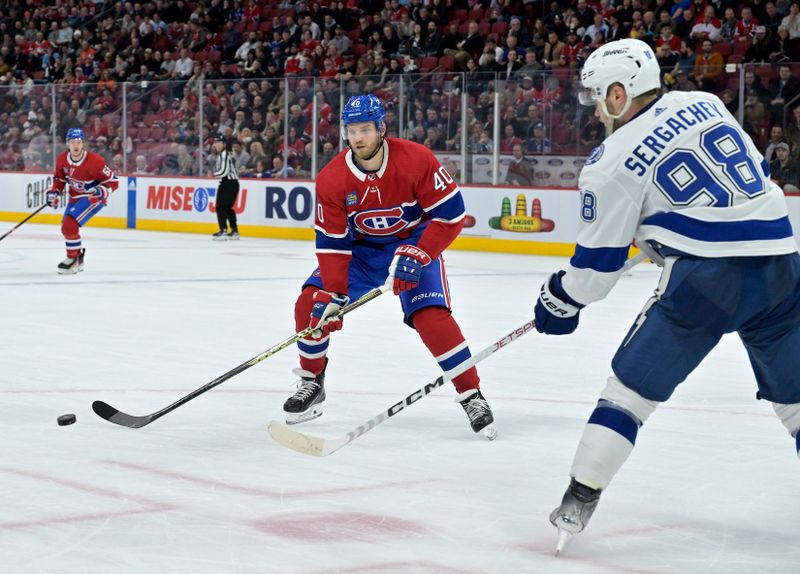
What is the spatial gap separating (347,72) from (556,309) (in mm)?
12744

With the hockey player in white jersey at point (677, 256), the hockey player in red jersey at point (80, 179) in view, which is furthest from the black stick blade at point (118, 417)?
the hockey player in red jersey at point (80, 179)

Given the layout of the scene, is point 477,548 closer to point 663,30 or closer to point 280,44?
point 663,30

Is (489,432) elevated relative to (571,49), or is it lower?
lower

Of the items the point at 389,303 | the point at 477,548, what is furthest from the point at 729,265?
the point at 389,303

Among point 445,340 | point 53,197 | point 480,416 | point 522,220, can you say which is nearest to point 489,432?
point 480,416

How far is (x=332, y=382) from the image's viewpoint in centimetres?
513

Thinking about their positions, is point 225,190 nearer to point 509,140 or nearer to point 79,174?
point 509,140

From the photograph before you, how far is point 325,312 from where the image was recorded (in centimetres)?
422

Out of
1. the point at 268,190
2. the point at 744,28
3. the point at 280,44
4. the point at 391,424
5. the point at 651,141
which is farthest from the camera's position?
the point at 280,44

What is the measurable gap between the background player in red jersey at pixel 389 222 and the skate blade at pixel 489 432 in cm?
Answer: 7

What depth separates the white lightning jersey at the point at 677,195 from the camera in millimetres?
2701

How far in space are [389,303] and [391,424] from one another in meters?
3.89

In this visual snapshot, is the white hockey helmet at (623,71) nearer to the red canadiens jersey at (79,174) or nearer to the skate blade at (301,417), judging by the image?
the skate blade at (301,417)

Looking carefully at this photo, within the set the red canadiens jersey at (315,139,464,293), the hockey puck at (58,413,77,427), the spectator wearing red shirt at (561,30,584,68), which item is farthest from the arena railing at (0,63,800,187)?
the hockey puck at (58,413,77,427)
